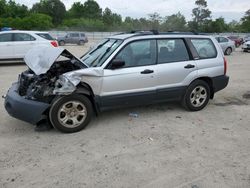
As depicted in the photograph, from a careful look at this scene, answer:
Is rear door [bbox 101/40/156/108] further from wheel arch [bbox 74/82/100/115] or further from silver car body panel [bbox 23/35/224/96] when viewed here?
wheel arch [bbox 74/82/100/115]

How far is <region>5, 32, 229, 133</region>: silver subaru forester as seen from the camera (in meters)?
4.81

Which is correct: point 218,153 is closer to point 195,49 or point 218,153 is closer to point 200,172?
point 200,172

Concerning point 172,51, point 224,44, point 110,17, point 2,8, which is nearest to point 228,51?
point 224,44

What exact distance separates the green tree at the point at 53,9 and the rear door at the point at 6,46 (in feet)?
279

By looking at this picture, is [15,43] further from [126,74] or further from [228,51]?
[228,51]

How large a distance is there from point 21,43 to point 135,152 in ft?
34.7

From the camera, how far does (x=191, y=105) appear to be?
6.11 m

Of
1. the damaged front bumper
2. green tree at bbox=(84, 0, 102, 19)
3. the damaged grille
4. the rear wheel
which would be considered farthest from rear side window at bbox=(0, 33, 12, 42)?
green tree at bbox=(84, 0, 102, 19)

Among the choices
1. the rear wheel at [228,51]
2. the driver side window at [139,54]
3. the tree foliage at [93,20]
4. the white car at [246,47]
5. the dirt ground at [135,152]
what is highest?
the tree foliage at [93,20]

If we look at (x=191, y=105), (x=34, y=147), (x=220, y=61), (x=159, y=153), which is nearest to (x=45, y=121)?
(x=34, y=147)

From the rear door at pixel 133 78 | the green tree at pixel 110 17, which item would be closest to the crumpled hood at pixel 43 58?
the rear door at pixel 133 78

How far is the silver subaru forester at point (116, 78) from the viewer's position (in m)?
4.81

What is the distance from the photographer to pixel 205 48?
6.28m

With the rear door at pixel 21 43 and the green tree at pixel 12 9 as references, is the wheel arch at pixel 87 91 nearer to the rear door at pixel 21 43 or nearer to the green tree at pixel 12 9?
the rear door at pixel 21 43
